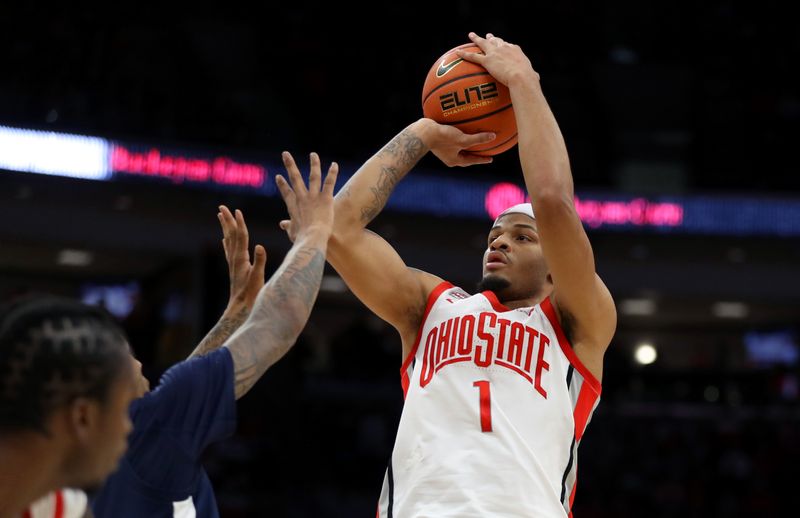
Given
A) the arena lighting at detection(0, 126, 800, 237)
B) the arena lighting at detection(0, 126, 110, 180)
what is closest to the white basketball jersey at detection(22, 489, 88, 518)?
the arena lighting at detection(0, 126, 110, 180)

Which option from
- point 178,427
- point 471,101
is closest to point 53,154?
point 471,101

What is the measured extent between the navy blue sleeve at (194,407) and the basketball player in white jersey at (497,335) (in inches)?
47.0

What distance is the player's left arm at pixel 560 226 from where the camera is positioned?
339cm

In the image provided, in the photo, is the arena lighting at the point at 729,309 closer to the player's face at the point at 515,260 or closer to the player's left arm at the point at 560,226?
the player's face at the point at 515,260

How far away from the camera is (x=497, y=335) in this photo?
11.4 ft

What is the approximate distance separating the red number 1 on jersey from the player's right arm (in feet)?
1.36

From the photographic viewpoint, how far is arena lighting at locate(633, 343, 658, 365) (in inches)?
755

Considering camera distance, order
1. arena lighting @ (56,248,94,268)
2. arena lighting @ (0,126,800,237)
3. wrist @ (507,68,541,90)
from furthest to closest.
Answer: arena lighting @ (56,248,94,268)
arena lighting @ (0,126,800,237)
wrist @ (507,68,541,90)

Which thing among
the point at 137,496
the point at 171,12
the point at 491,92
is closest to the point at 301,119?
the point at 171,12

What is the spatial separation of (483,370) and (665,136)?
578 inches

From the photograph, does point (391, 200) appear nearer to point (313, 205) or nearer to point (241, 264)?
point (241, 264)

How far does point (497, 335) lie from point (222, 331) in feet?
3.05

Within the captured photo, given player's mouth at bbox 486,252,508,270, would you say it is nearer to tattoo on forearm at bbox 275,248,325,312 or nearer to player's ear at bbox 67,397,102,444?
tattoo on forearm at bbox 275,248,325,312

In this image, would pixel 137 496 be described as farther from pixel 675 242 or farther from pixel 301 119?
pixel 675 242
